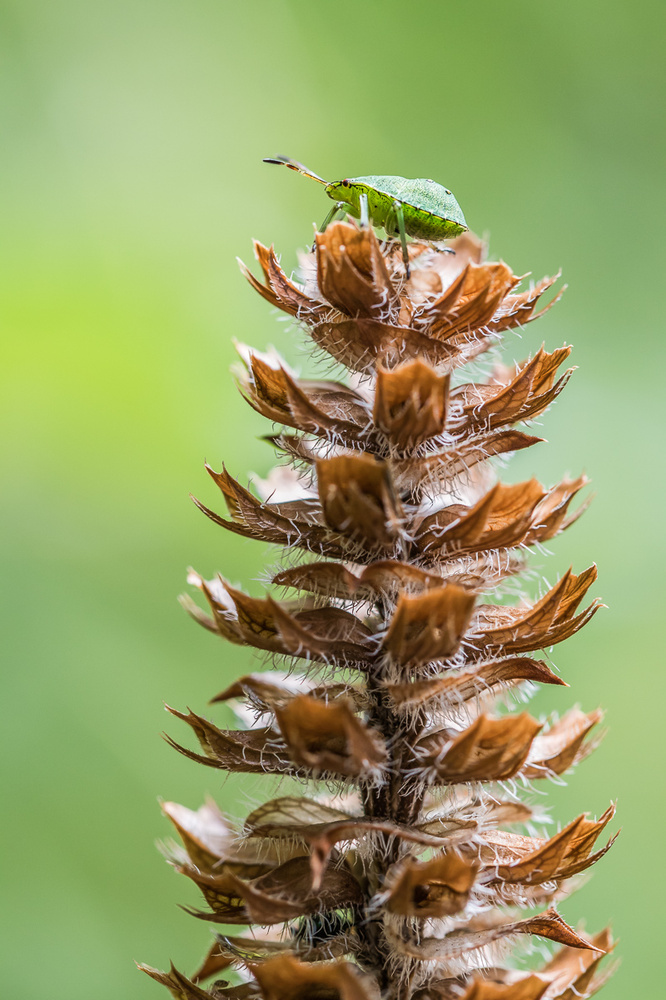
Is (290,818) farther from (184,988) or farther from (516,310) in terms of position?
(516,310)

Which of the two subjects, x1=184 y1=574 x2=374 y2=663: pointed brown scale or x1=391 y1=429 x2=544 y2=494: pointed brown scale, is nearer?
x1=184 y1=574 x2=374 y2=663: pointed brown scale

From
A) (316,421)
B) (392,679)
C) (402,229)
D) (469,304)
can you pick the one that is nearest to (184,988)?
(392,679)

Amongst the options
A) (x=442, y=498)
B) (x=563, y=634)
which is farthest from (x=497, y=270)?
(x=563, y=634)

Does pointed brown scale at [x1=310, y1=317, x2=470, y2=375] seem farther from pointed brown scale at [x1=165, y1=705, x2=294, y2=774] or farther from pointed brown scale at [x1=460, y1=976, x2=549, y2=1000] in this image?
pointed brown scale at [x1=460, y1=976, x2=549, y2=1000]

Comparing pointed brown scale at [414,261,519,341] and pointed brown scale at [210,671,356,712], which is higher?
pointed brown scale at [414,261,519,341]

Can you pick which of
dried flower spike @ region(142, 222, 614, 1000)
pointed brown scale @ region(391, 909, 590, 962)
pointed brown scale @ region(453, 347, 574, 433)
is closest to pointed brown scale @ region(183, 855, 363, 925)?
dried flower spike @ region(142, 222, 614, 1000)

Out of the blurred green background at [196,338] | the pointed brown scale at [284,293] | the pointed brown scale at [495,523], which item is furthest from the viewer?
the blurred green background at [196,338]

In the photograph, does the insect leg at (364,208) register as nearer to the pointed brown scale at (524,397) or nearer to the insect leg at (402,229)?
the insect leg at (402,229)

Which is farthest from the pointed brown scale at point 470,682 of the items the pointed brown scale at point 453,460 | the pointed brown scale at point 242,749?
the pointed brown scale at point 453,460
